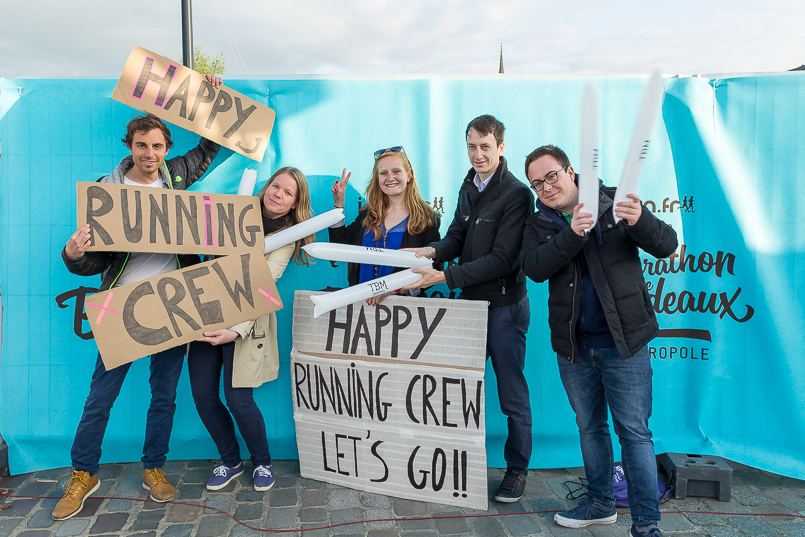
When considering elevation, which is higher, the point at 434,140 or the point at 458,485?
the point at 434,140

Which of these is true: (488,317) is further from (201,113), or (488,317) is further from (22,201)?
(22,201)

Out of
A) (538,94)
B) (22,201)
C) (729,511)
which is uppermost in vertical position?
(538,94)

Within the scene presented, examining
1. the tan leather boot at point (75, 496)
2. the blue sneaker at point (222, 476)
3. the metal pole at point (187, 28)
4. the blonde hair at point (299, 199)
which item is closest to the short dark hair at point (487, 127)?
the blonde hair at point (299, 199)

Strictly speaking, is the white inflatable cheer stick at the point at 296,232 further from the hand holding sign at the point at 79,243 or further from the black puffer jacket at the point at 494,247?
the hand holding sign at the point at 79,243

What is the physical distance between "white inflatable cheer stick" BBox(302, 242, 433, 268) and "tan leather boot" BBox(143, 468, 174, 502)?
178 centimetres

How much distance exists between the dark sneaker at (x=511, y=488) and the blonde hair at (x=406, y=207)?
168 centimetres

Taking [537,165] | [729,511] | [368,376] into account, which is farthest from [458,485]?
[537,165]

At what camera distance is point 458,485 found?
8.94ft

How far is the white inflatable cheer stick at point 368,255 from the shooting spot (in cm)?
265

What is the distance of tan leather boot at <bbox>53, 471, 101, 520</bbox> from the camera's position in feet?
8.61

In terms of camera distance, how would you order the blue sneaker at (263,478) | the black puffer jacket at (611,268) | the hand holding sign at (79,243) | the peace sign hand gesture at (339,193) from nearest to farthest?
the black puffer jacket at (611,268), the hand holding sign at (79,243), the blue sneaker at (263,478), the peace sign hand gesture at (339,193)

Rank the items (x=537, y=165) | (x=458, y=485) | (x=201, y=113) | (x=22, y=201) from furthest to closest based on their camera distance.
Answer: (x=22, y=201)
(x=201, y=113)
(x=458, y=485)
(x=537, y=165)

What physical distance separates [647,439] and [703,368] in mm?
1454

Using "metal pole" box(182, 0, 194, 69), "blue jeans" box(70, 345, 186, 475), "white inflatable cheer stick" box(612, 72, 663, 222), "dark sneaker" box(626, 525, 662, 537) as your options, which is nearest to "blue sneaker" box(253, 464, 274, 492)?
"blue jeans" box(70, 345, 186, 475)
